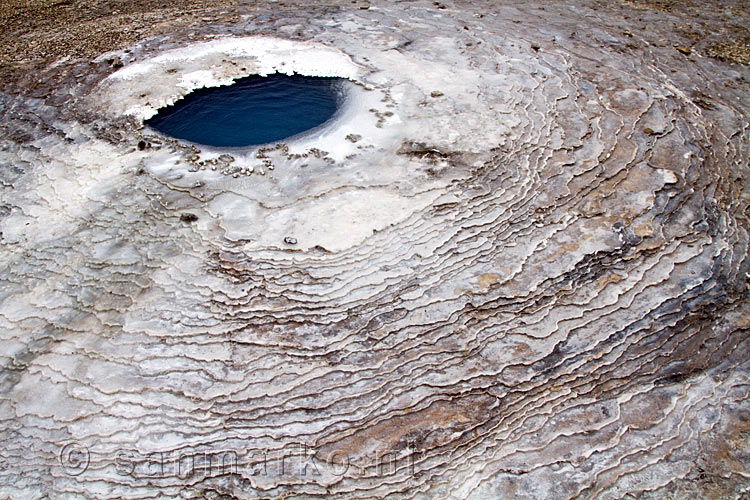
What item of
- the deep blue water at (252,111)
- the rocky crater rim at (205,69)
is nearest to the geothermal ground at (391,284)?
the rocky crater rim at (205,69)

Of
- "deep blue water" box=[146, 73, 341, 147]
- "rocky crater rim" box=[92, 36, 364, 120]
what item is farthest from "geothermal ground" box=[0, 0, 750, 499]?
"deep blue water" box=[146, 73, 341, 147]

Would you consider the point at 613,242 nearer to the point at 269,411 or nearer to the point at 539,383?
the point at 539,383

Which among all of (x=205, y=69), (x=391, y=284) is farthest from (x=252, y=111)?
(x=391, y=284)

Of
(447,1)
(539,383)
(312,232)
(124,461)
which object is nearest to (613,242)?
(539,383)

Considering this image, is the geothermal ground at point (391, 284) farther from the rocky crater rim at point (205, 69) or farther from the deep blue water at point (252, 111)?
the deep blue water at point (252, 111)

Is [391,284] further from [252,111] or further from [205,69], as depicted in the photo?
[205,69]

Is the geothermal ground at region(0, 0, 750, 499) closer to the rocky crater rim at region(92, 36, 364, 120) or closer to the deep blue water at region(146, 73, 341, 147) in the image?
the rocky crater rim at region(92, 36, 364, 120)

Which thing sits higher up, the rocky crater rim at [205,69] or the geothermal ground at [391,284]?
the rocky crater rim at [205,69]
